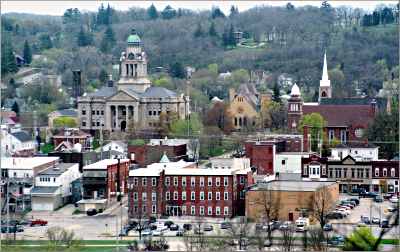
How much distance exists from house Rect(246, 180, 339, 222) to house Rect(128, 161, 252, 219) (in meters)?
0.25

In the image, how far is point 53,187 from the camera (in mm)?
12180

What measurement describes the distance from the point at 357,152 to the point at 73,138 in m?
3.95

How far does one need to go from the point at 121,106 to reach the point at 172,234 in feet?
28.9

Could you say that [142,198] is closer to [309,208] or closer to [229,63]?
[309,208]

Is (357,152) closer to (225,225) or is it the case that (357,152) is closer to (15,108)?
(225,225)

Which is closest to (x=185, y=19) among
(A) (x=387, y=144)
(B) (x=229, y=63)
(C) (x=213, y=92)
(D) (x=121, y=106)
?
(B) (x=229, y=63)

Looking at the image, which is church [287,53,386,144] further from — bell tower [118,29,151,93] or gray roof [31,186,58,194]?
gray roof [31,186,58,194]

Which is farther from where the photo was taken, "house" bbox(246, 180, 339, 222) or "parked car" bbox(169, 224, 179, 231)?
"house" bbox(246, 180, 339, 222)

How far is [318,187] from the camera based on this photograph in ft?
36.4

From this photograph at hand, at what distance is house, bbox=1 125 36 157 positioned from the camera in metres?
15.3

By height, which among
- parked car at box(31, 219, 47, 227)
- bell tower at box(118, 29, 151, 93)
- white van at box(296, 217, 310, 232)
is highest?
bell tower at box(118, 29, 151, 93)

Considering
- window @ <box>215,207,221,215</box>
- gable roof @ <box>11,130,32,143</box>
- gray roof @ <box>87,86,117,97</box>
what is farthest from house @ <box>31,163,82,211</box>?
gray roof @ <box>87,86,117,97</box>

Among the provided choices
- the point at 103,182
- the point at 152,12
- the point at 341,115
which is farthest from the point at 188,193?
the point at 152,12

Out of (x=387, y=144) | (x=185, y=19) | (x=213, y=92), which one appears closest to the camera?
(x=387, y=144)
